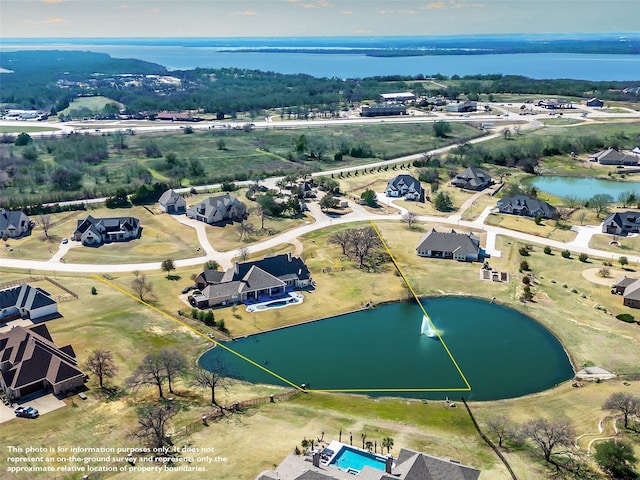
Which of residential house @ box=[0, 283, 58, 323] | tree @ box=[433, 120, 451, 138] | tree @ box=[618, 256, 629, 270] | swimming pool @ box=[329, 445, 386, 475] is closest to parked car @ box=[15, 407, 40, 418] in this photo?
residential house @ box=[0, 283, 58, 323]

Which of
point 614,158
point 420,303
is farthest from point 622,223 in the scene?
point 614,158

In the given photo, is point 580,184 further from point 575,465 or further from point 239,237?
point 575,465

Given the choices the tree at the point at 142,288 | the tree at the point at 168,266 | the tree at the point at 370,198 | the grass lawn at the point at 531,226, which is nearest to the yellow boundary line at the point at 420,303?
the tree at the point at 370,198

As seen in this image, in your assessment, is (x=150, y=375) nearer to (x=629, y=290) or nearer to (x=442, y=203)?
(x=629, y=290)

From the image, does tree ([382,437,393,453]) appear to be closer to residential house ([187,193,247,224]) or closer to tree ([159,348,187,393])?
tree ([159,348,187,393])

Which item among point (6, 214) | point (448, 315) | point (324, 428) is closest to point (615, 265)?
point (448, 315)
